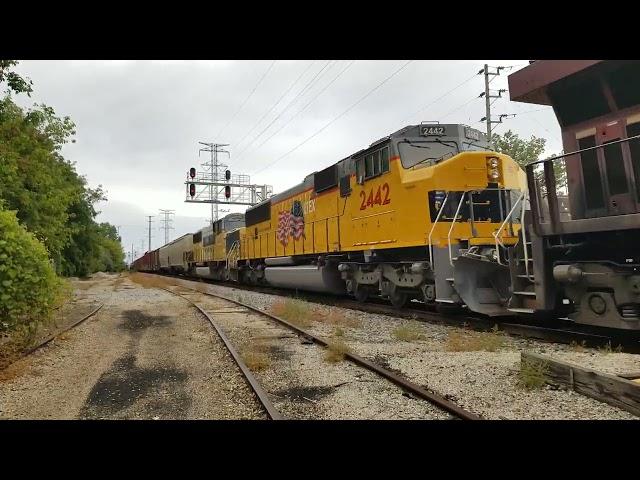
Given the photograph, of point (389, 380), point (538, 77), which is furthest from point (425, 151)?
point (389, 380)

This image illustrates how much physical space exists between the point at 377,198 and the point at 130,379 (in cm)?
668

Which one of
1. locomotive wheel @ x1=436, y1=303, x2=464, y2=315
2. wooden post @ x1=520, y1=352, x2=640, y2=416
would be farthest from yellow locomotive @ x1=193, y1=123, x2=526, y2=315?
wooden post @ x1=520, y1=352, x2=640, y2=416

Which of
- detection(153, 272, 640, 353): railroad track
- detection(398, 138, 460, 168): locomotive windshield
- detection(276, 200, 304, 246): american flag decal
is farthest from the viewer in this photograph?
detection(276, 200, 304, 246): american flag decal

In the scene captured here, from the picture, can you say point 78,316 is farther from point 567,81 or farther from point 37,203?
point 567,81

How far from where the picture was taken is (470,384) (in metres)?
5.02

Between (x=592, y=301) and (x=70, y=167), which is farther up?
(x=70, y=167)

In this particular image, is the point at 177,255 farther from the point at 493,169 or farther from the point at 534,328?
the point at 534,328

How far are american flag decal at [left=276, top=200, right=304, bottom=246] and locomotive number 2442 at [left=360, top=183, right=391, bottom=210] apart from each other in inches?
167

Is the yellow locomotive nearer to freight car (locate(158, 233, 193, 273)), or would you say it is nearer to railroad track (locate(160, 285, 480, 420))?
railroad track (locate(160, 285, 480, 420))

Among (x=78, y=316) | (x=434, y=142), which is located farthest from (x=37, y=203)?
(x=434, y=142)

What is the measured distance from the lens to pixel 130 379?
5781 mm

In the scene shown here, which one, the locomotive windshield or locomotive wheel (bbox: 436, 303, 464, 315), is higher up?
the locomotive windshield

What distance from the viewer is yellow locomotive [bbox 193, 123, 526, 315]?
8352mm

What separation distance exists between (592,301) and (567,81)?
265cm
